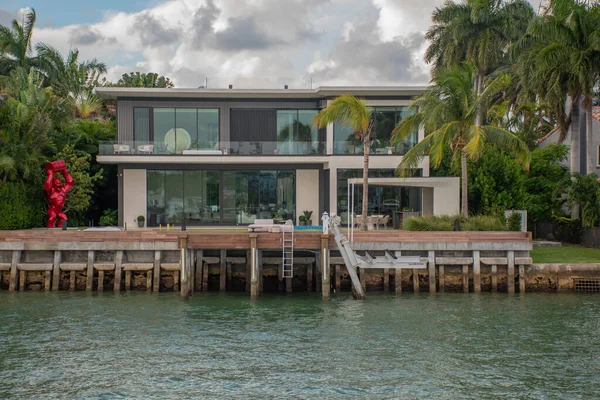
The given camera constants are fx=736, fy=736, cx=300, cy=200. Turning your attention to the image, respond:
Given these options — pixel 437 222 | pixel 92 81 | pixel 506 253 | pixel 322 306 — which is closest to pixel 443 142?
pixel 437 222

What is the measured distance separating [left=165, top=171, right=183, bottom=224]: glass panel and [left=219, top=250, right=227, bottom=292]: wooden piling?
41.7ft

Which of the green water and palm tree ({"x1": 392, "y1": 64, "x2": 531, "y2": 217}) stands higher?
palm tree ({"x1": 392, "y1": 64, "x2": 531, "y2": 217})

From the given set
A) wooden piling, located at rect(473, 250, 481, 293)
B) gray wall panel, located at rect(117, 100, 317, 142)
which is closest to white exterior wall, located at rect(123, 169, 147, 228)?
gray wall panel, located at rect(117, 100, 317, 142)

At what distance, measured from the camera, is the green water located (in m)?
15.9

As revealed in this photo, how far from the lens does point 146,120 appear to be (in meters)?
40.8

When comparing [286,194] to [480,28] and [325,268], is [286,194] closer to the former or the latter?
[325,268]

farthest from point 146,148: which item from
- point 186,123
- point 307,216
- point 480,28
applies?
point 480,28

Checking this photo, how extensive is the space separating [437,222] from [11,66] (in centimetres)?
3552

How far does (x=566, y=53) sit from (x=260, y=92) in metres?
15.9

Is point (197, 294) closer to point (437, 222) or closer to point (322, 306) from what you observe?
point (322, 306)

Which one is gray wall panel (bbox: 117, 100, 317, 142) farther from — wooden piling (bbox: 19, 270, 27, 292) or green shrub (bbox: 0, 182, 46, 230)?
wooden piling (bbox: 19, 270, 27, 292)

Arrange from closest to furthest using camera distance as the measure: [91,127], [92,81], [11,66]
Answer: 1. [91,127]
2. [11,66]
3. [92,81]

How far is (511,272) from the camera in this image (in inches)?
1081

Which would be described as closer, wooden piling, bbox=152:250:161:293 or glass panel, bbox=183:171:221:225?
wooden piling, bbox=152:250:161:293
